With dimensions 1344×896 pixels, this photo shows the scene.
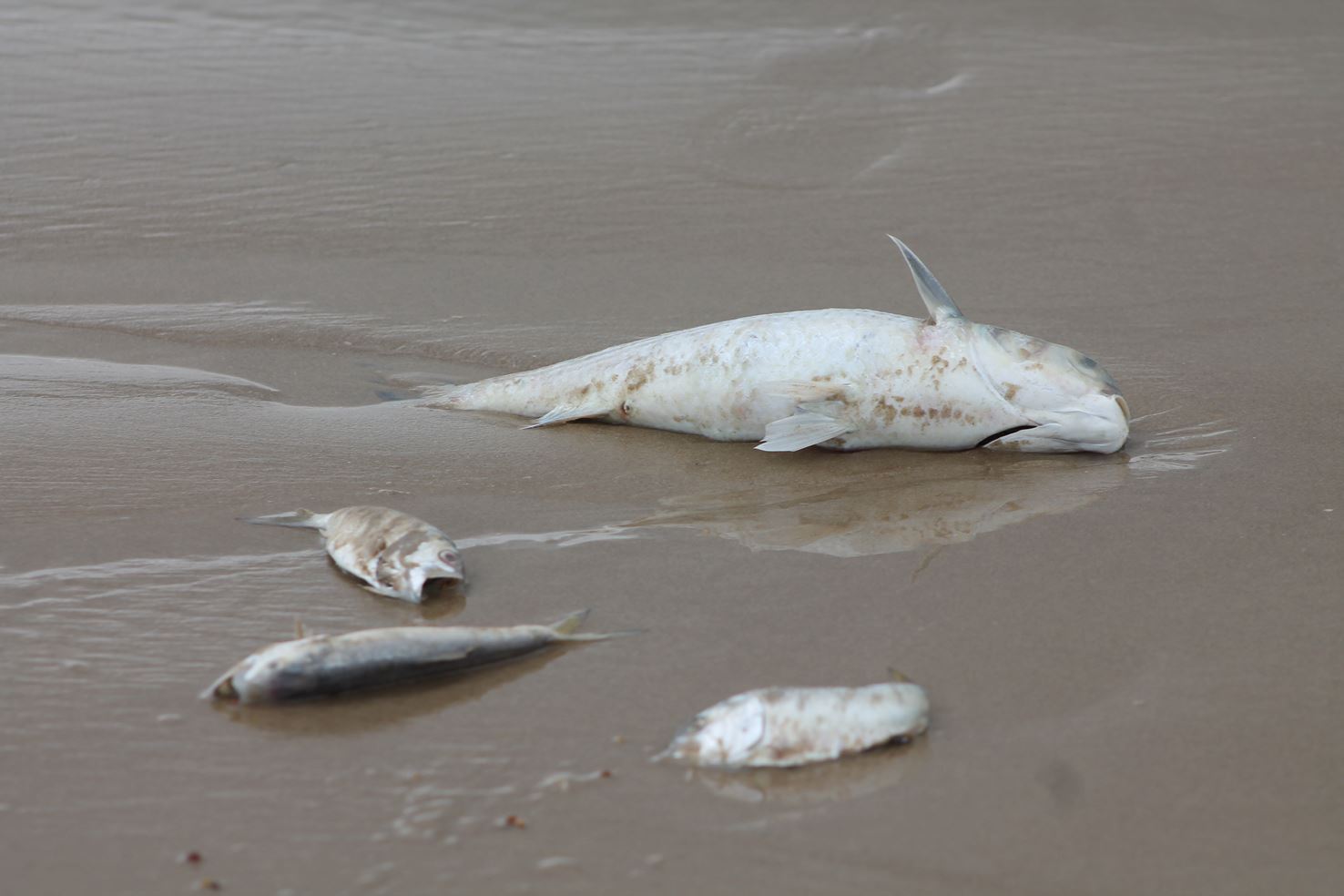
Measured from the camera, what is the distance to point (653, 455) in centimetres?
501

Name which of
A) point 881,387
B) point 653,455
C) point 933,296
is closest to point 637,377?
point 653,455

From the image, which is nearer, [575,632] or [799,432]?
[575,632]

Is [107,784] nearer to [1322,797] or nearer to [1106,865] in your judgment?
[1106,865]

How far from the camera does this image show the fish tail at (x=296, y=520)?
4254 millimetres

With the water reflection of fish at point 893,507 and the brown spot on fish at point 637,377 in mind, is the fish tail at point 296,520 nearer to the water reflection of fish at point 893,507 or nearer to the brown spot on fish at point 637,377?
the water reflection of fish at point 893,507

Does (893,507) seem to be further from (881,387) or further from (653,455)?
(653,455)

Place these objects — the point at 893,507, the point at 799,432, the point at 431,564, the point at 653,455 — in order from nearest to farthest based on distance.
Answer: the point at 431,564, the point at 893,507, the point at 799,432, the point at 653,455

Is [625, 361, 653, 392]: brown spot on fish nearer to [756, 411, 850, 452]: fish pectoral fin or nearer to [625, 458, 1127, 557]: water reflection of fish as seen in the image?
[756, 411, 850, 452]: fish pectoral fin

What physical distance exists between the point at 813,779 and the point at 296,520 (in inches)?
80.0

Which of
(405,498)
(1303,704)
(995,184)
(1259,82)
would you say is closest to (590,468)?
(405,498)

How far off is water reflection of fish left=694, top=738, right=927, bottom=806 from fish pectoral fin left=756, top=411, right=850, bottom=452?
1759 millimetres

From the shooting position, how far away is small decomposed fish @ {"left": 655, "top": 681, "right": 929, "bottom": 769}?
10.1ft

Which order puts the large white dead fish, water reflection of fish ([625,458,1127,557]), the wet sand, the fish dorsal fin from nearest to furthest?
1. the wet sand
2. water reflection of fish ([625,458,1127,557])
3. the large white dead fish
4. the fish dorsal fin

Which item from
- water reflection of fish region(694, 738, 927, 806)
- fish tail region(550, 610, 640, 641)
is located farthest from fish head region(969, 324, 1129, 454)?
water reflection of fish region(694, 738, 927, 806)
